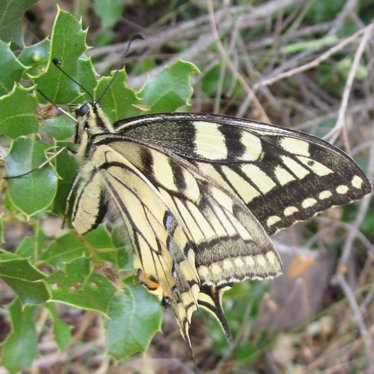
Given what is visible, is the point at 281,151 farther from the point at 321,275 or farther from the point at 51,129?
the point at 321,275

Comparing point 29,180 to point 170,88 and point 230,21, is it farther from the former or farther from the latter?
point 230,21

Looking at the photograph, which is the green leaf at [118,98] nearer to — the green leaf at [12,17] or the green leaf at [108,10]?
the green leaf at [12,17]

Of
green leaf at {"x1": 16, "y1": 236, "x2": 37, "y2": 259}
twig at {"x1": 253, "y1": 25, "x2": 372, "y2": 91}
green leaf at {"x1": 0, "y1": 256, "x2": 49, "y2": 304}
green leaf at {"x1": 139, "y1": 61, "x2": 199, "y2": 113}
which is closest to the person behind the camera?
green leaf at {"x1": 0, "y1": 256, "x2": 49, "y2": 304}

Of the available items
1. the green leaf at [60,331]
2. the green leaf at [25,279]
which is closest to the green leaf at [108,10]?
the green leaf at [60,331]

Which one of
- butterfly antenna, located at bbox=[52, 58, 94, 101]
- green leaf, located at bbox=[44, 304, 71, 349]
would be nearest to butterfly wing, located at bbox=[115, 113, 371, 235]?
butterfly antenna, located at bbox=[52, 58, 94, 101]

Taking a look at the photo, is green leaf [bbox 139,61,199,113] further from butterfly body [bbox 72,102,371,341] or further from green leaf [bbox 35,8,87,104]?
green leaf [bbox 35,8,87,104]

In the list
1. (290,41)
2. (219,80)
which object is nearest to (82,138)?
(219,80)
